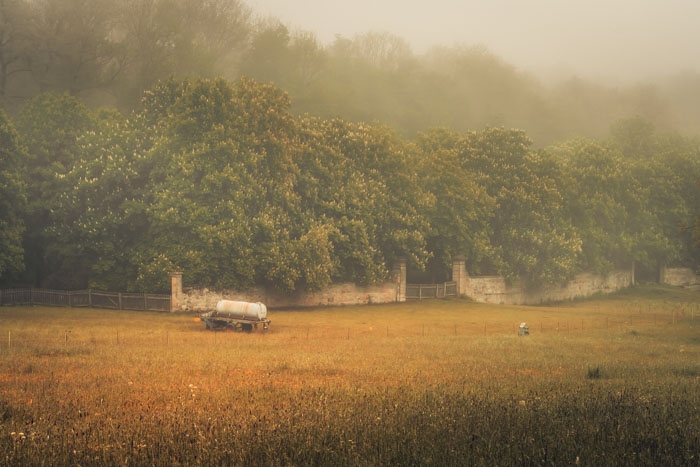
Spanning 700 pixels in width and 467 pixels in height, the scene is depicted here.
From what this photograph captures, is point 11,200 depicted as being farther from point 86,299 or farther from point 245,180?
point 245,180

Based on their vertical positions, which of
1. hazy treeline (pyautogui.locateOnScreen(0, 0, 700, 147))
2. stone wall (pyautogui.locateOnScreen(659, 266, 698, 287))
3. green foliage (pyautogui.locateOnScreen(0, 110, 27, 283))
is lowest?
stone wall (pyautogui.locateOnScreen(659, 266, 698, 287))

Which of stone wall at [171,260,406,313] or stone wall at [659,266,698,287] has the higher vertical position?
stone wall at [659,266,698,287]

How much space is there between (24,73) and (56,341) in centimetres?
5241

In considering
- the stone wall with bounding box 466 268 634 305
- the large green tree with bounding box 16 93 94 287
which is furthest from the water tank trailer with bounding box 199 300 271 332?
the stone wall with bounding box 466 268 634 305

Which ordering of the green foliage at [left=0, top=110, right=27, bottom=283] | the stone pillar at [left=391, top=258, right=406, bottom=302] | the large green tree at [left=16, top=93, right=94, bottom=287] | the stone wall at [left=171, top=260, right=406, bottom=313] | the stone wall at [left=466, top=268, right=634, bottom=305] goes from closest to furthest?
the green foliage at [left=0, top=110, right=27, bottom=283]
the stone wall at [left=171, top=260, right=406, bottom=313]
the large green tree at [left=16, top=93, right=94, bottom=287]
the stone pillar at [left=391, top=258, right=406, bottom=302]
the stone wall at [left=466, top=268, right=634, bottom=305]

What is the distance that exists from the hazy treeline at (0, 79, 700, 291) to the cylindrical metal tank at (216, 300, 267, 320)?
26.6 feet

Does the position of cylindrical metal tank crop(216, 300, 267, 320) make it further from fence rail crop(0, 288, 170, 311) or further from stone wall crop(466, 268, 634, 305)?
stone wall crop(466, 268, 634, 305)

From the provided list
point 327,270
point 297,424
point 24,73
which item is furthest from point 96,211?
point 297,424

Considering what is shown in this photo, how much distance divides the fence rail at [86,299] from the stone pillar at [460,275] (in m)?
28.1

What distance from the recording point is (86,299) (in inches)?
1796

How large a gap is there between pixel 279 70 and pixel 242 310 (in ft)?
219

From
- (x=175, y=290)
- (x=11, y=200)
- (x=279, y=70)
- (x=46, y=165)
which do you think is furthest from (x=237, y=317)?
(x=279, y=70)

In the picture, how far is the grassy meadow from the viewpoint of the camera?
809 cm

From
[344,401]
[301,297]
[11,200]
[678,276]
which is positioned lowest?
[301,297]
